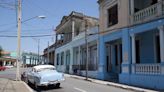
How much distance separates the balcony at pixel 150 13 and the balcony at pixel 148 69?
3.37 m

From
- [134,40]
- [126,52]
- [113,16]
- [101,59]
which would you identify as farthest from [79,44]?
[134,40]

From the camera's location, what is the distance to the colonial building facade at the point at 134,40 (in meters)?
20.6

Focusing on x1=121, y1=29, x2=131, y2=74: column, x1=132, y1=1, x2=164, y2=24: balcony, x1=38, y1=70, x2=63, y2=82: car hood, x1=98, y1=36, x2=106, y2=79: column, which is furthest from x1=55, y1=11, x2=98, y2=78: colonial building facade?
x1=38, y1=70, x2=63, y2=82: car hood

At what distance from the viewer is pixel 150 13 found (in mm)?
21531

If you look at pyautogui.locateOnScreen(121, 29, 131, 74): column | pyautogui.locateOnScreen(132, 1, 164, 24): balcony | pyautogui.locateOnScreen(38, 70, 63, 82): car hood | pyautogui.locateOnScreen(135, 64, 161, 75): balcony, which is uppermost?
pyautogui.locateOnScreen(132, 1, 164, 24): balcony

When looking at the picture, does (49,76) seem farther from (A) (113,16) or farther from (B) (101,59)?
(A) (113,16)

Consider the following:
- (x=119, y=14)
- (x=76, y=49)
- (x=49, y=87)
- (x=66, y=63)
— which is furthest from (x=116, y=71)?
(x=66, y=63)

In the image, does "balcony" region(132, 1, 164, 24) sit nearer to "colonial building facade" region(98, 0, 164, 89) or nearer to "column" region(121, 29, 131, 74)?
"colonial building facade" region(98, 0, 164, 89)

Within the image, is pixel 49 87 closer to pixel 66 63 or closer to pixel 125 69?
pixel 125 69

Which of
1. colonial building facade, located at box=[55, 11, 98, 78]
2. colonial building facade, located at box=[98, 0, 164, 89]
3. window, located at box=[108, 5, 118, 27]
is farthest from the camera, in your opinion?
colonial building facade, located at box=[55, 11, 98, 78]

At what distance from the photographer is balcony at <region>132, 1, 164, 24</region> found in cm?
2014

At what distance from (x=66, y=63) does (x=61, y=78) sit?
96.9ft

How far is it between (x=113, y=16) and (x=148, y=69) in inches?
378

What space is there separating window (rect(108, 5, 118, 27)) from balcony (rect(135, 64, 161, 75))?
7.38 m
